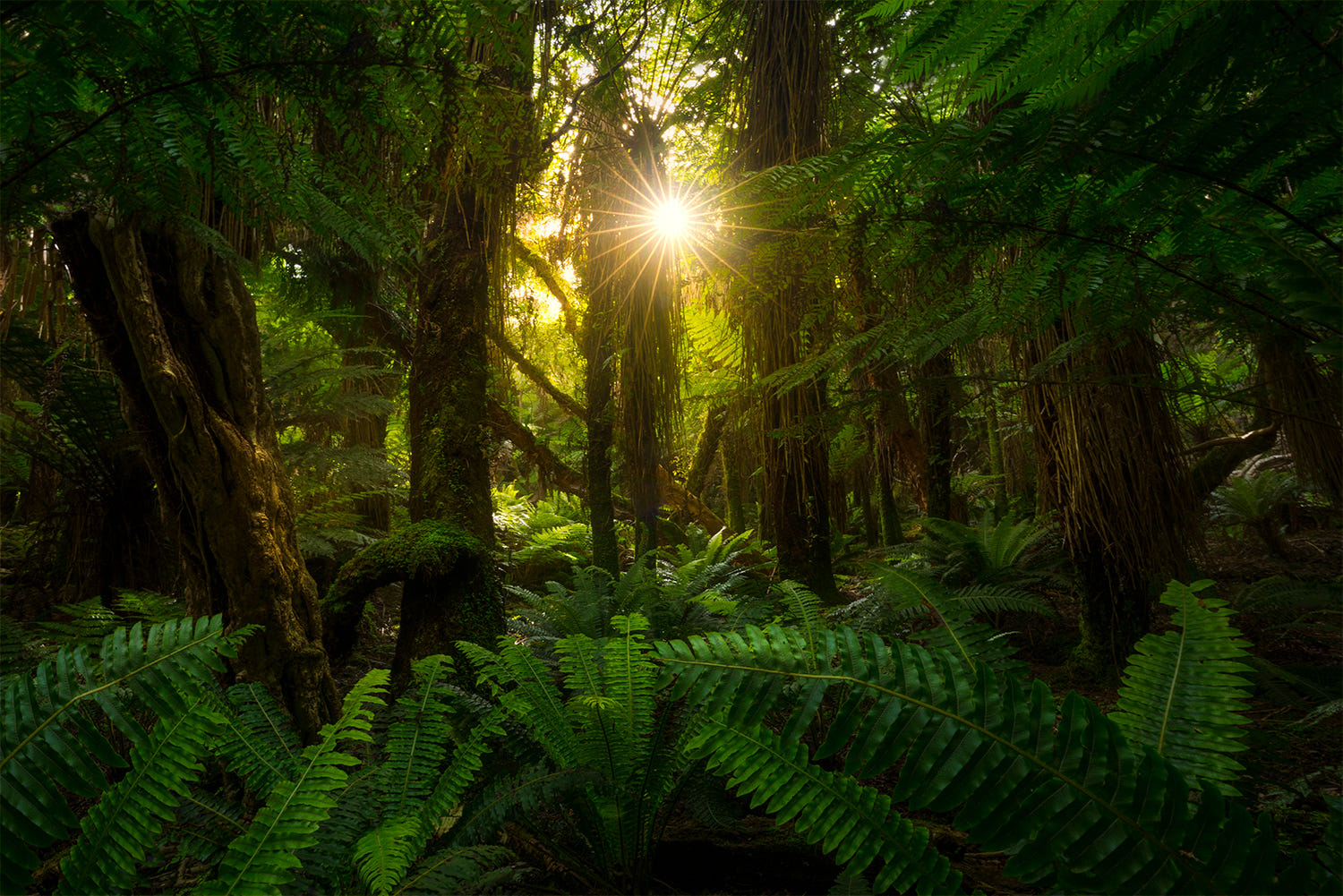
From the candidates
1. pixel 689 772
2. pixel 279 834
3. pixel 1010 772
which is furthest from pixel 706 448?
pixel 1010 772

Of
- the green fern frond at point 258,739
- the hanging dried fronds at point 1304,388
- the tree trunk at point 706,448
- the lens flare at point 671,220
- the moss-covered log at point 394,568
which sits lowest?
the green fern frond at point 258,739

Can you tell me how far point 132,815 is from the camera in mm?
969

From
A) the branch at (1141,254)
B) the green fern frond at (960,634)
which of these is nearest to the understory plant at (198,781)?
the green fern frond at (960,634)

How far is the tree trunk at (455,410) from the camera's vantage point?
2.59 m

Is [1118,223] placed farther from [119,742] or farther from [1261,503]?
[1261,503]

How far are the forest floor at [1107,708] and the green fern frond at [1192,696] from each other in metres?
0.09

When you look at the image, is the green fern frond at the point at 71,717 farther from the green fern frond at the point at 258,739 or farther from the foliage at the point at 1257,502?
the foliage at the point at 1257,502

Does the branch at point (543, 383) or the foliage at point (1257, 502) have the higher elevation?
the branch at point (543, 383)

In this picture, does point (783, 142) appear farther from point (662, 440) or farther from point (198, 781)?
point (198, 781)

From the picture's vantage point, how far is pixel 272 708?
1725 millimetres

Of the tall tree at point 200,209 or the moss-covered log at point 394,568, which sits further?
the moss-covered log at point 394,568

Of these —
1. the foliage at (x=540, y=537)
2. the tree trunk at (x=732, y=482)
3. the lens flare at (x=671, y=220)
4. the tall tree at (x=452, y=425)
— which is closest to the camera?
the tall tree at (x=452, y=425)

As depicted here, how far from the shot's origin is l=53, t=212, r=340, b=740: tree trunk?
1.83 meters

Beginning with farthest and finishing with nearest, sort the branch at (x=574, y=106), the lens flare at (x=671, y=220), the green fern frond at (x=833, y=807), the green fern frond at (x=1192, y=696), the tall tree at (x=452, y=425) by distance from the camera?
1. the lens flare at (x=671, y=220)
2. the tall tree at (x=452, y=425)
3. the branch at (x=574, y=106)
4. the green fern frond at (x=1192, y=696)
5. the green fern frond at (x=833, y=807)
